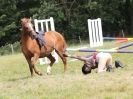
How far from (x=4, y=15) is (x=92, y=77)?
34224 mm

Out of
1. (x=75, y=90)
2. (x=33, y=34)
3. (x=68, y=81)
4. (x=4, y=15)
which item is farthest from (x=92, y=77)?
(x=4, y=15)

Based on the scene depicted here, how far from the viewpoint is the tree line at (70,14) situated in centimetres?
4641

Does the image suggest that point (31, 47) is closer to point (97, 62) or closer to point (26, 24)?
point (26, 24)

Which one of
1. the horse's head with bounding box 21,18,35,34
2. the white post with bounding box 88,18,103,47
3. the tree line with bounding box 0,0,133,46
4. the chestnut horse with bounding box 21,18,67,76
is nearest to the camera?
the horse's head with bounding box 21,18,35,34

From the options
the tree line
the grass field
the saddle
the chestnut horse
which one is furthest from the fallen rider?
the tree line

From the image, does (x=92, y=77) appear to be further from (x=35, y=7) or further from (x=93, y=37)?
(x=35, y=7)

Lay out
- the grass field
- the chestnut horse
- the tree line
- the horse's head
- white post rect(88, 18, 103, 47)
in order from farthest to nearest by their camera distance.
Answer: the tree line, white post rect(88, 18, 103, 47), the chestnut horse, the horse's head, the grass field

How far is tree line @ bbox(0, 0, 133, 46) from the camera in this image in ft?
152

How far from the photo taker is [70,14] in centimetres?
4800

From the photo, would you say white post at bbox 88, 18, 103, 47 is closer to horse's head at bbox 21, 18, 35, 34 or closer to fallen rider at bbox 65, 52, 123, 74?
horse's head at bbox 21, 18, 35, 34

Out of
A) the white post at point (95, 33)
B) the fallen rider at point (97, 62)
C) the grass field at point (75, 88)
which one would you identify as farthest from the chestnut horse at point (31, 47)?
the white post at point (95, 33)

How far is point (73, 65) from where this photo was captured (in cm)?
1970

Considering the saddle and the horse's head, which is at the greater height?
the horse's head

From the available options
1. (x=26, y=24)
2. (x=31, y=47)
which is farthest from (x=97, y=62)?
(x=26, y=24)
